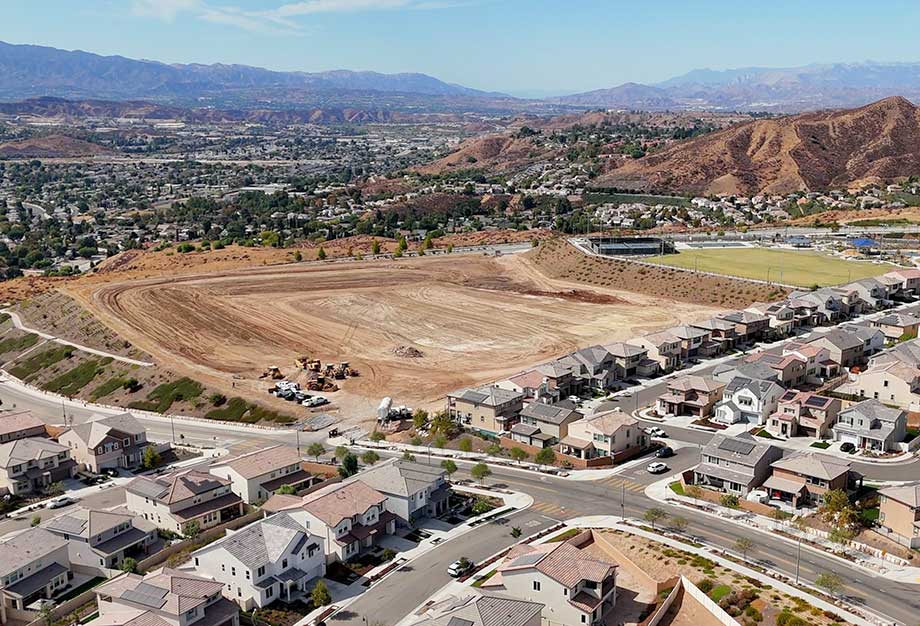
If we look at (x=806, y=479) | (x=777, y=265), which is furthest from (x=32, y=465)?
(x=777, y=265)

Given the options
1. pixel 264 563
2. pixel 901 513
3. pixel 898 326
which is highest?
pixel 898 326

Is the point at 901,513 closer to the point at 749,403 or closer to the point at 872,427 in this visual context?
the point at 872,427

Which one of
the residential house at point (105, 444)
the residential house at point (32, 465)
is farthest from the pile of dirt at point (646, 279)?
the residential house at point (32, 465)

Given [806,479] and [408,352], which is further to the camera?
[408,352]

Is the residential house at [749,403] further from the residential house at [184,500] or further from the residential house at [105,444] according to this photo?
the residential house at [105,444]

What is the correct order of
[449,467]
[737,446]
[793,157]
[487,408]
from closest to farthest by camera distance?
[737,446] → [449,467] → [487,408] → [793,157]

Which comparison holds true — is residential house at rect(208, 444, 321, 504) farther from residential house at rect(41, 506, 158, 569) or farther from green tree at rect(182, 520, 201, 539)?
residential house at rect(41, 506, 158, 569)

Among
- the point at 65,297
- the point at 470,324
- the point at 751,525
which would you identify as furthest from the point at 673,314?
the point at 65,297
